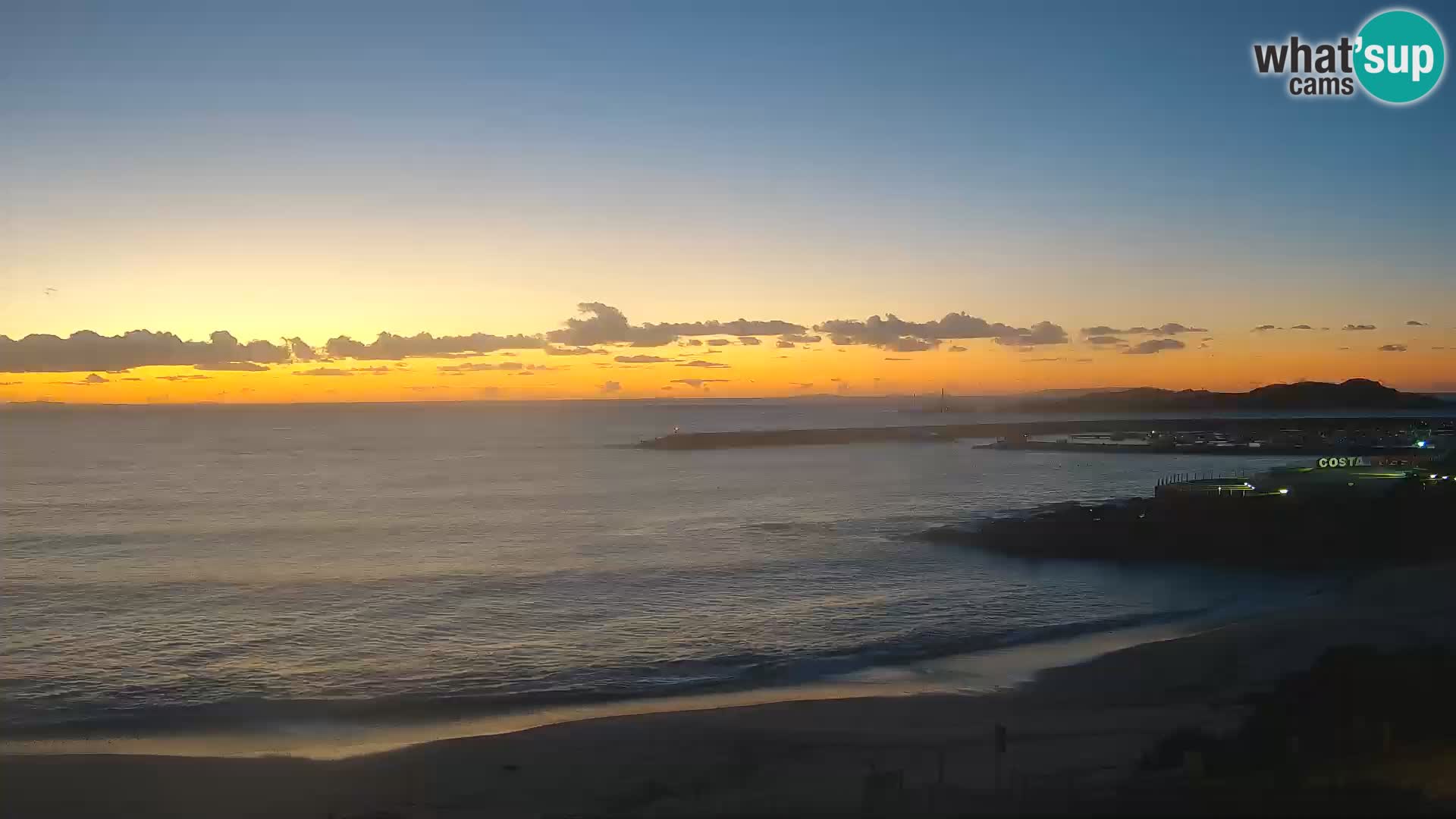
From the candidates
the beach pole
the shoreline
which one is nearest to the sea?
the shoreline

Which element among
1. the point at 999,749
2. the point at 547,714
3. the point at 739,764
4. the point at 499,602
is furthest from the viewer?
the point at 499,602

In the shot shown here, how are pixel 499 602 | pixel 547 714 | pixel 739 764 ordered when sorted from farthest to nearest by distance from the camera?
pixel 499 602 < pixel 547 714 < pixel 739 764

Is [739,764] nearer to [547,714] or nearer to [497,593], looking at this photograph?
[547,714]

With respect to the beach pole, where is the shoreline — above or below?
below

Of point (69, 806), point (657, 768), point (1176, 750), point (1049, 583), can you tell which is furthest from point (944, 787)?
point (1049, 583)

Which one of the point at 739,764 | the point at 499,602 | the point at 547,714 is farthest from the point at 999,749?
the point at 499,602

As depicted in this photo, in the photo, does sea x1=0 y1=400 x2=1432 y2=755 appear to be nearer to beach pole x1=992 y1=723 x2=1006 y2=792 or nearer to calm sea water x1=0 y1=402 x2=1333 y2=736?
calm sea water x1=0 y1=402 x2=1333 y2=736
